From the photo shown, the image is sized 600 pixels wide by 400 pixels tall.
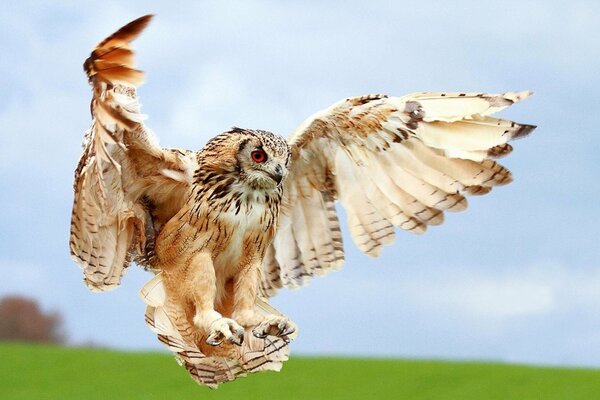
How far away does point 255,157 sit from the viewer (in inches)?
166

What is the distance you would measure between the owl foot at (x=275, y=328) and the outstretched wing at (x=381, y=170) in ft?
3.27

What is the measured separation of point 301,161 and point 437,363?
460 inches

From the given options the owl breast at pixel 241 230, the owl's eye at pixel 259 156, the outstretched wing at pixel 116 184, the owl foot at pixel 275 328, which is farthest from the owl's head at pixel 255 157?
the owl foot at pixel 275 328

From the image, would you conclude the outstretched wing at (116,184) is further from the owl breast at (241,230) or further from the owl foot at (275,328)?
the owl foot at (275,328)

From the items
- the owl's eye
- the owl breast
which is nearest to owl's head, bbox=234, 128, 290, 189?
the owl's eye

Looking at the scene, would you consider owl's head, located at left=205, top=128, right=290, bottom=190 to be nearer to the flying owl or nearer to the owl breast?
the flying owl

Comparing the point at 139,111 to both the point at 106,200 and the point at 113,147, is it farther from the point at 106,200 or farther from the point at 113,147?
the point at 106,200

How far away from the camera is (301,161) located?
16.8 feet

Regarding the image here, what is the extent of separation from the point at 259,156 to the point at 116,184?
2.44 feet

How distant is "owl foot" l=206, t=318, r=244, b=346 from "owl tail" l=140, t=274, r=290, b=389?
0.26 metres

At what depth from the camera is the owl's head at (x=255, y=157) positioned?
13.8 feet

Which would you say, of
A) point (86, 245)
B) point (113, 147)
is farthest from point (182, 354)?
point (113, 147)

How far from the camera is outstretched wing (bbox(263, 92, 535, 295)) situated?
4945 millimetres

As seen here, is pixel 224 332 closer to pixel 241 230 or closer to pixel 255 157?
pixel 241 230
